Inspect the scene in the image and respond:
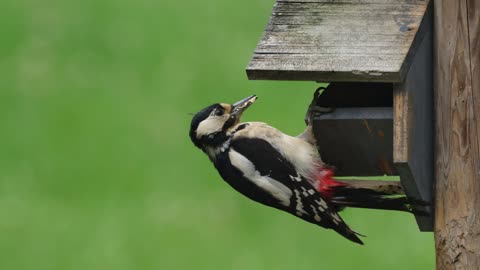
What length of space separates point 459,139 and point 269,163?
0.98 metres

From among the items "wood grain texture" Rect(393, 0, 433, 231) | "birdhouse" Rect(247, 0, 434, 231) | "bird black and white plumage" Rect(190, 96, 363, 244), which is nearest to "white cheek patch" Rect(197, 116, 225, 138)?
"bird black and white plumage" Rect(190, 96, 363, 244)

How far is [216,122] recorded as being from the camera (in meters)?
7.85

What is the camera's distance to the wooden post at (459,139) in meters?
6.94

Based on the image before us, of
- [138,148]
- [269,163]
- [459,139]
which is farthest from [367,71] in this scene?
[138,148]

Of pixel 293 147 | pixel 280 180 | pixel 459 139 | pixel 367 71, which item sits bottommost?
pixel 280 180

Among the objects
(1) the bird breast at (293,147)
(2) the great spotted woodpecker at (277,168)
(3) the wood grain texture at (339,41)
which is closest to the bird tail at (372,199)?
(2) the great spotted woodpecker at (277,168)

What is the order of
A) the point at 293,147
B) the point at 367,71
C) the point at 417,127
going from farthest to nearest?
the point at 293,147 → the point at 417,127 → the point at 367,71

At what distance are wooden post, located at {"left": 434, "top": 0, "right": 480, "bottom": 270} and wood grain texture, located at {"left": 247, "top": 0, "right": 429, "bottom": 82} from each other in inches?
5.9

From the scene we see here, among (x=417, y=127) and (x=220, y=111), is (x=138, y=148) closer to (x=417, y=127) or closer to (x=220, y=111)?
(x=220, y=111)

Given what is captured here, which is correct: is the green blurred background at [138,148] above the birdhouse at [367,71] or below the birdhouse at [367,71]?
below

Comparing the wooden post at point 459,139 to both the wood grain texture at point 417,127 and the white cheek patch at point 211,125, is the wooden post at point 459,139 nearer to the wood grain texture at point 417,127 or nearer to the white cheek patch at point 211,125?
the wood grain texture at point 417,127

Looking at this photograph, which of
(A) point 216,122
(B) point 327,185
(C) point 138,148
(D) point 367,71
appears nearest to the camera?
(D) point 367,71

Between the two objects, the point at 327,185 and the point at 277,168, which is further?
the point at 277,168

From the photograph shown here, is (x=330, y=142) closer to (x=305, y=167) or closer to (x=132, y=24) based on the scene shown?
(x=305, y=167)
